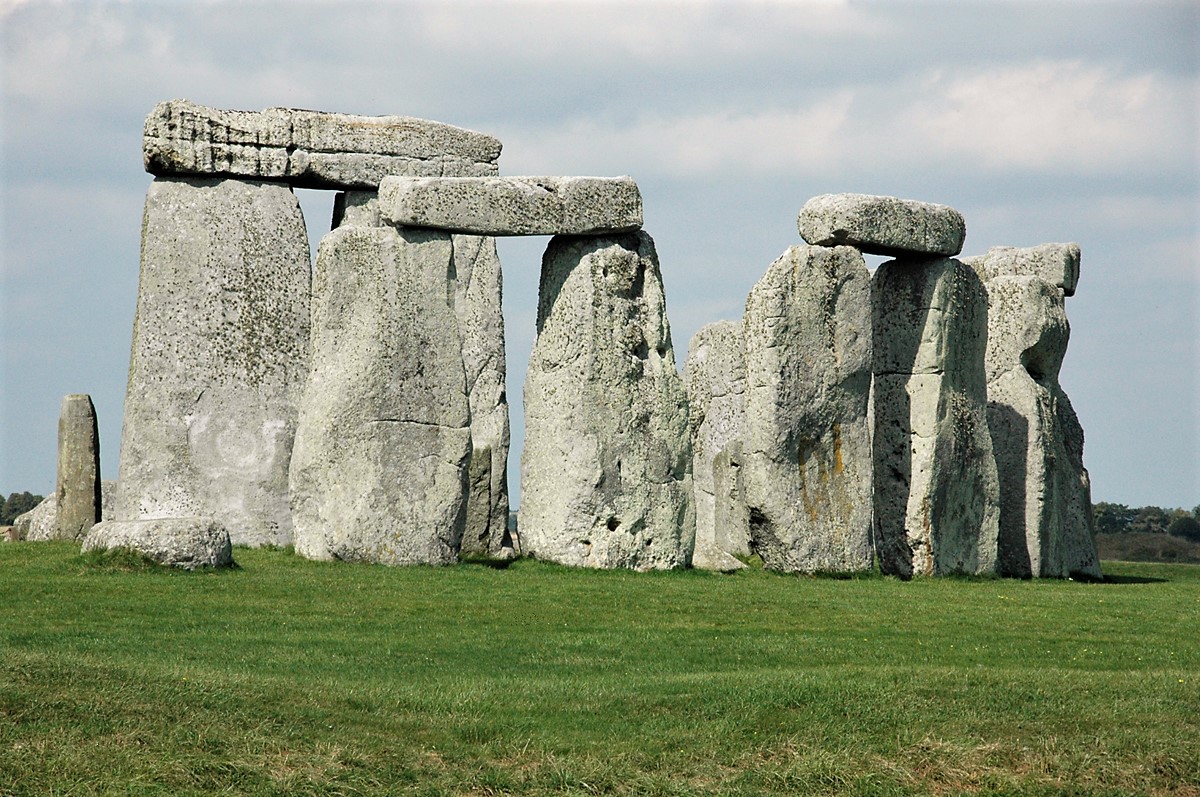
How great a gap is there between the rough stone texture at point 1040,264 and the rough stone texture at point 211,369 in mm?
9489

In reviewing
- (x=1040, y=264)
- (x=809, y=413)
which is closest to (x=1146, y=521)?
(x=1040, y=264)

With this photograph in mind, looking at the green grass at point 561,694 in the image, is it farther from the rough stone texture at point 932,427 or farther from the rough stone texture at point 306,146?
the rough stone texture at point 306,146

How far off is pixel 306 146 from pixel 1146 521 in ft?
109

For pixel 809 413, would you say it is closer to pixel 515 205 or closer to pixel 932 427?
pixel 932 427

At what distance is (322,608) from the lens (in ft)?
53.0

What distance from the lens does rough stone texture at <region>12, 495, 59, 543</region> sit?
2320cm

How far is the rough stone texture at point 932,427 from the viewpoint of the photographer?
73.2ft

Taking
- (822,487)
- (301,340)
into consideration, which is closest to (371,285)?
(301,340)

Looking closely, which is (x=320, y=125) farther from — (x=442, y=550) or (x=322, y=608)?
(x=322, y=608)

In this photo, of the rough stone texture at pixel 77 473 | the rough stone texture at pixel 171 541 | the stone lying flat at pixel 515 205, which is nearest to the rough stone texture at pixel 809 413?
the stone lying flat at pixel 515 205

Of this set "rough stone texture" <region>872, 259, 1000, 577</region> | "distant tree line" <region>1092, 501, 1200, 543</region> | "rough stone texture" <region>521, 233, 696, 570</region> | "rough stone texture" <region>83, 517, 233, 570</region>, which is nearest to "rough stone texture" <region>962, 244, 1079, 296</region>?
"rough stone texture" <region>872, 259, 1000, 577</region>

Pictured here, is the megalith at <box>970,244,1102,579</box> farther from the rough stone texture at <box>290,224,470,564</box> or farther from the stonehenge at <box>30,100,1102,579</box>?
the rough stone texture at <box>290,224,470,564</box>

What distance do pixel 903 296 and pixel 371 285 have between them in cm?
662

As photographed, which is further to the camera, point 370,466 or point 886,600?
point 370,466
